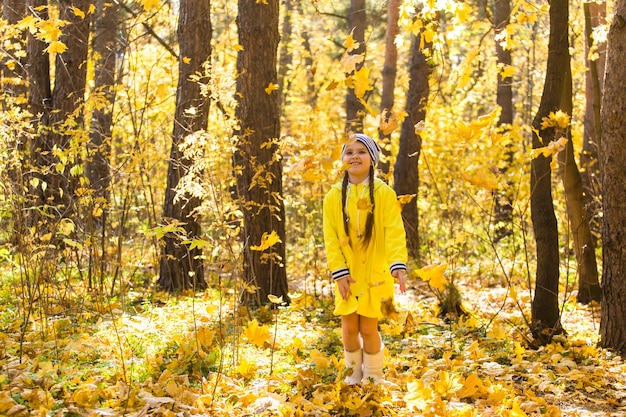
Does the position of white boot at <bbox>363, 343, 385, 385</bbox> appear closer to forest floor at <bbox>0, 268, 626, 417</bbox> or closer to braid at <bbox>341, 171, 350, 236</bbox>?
forest floor at <bbox>0, 268, 626, 417</bbox>

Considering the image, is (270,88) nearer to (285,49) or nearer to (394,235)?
(394,235)

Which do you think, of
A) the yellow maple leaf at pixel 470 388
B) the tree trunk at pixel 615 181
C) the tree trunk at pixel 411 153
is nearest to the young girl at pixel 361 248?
the yellow maple leaf at pixel 470 388

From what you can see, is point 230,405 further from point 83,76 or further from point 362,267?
point 83,76

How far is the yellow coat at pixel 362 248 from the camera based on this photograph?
4.12 m

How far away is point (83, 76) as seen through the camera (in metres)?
8.70

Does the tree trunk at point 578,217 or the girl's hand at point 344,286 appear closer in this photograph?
the girl's hand at point 344,286

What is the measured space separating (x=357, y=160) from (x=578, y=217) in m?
3.69

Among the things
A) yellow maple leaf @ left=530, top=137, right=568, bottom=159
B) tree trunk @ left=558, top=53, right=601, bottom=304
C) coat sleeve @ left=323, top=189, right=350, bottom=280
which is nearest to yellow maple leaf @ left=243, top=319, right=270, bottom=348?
coat sleeve @ left=323, top=189, right=350, bottom=280

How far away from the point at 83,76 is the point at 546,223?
20.0 feet

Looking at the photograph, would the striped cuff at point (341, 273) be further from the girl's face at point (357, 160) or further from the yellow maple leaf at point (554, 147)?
the yellow maple leaf at point (554, 147)

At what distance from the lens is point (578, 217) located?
695cm

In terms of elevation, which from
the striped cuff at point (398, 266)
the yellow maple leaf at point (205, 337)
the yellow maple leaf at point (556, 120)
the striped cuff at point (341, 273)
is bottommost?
the yellow maple leaf at point (205, 337)

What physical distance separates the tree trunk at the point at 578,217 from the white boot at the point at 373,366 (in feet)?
9.73

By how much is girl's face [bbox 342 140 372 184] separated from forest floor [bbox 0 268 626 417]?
1137 millimetres
